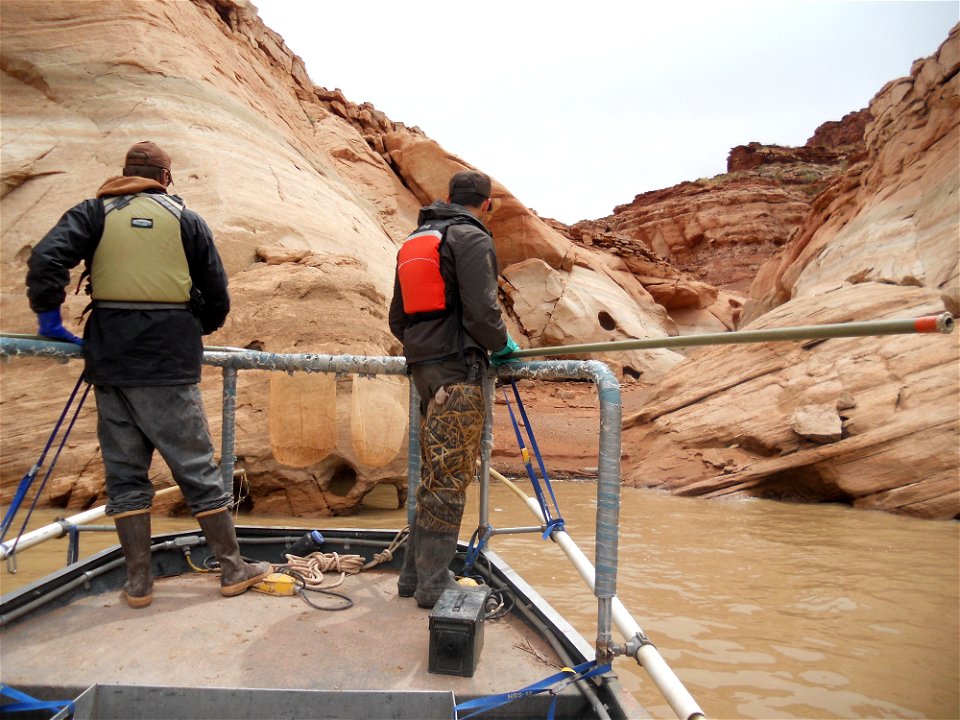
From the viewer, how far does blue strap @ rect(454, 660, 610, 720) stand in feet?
5.50

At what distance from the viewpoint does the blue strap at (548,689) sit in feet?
5.50

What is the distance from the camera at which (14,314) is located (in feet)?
22.3

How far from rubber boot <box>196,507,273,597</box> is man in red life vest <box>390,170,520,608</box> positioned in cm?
73

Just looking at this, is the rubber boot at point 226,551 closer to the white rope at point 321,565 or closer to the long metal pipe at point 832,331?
the white rope at point 321,565

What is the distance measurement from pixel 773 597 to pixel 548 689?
362 centimetres

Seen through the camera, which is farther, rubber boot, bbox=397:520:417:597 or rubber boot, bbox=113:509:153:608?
rubber boot, bbox=397:520:417:597

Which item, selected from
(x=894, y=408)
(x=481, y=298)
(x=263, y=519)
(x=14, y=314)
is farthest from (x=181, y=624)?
(x=894, y=408)

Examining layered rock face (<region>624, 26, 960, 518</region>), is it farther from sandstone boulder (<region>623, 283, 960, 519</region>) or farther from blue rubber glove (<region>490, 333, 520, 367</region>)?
blue rubber glove (<region>490, 333, 520, 367</region>)

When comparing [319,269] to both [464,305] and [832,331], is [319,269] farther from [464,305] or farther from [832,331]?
[832,331]

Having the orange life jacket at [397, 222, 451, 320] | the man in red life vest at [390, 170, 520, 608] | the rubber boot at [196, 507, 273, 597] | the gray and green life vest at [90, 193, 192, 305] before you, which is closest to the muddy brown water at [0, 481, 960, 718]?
the rubber boot at [196, 507, 273, 597]

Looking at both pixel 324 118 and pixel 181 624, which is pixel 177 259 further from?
pixel 324 118

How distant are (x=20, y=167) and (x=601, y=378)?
930cm

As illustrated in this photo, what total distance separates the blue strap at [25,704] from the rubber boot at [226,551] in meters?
0.95

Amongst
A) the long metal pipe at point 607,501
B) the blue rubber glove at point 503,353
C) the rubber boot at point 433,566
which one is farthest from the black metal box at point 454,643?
the blue rubber glove at point 503,353
